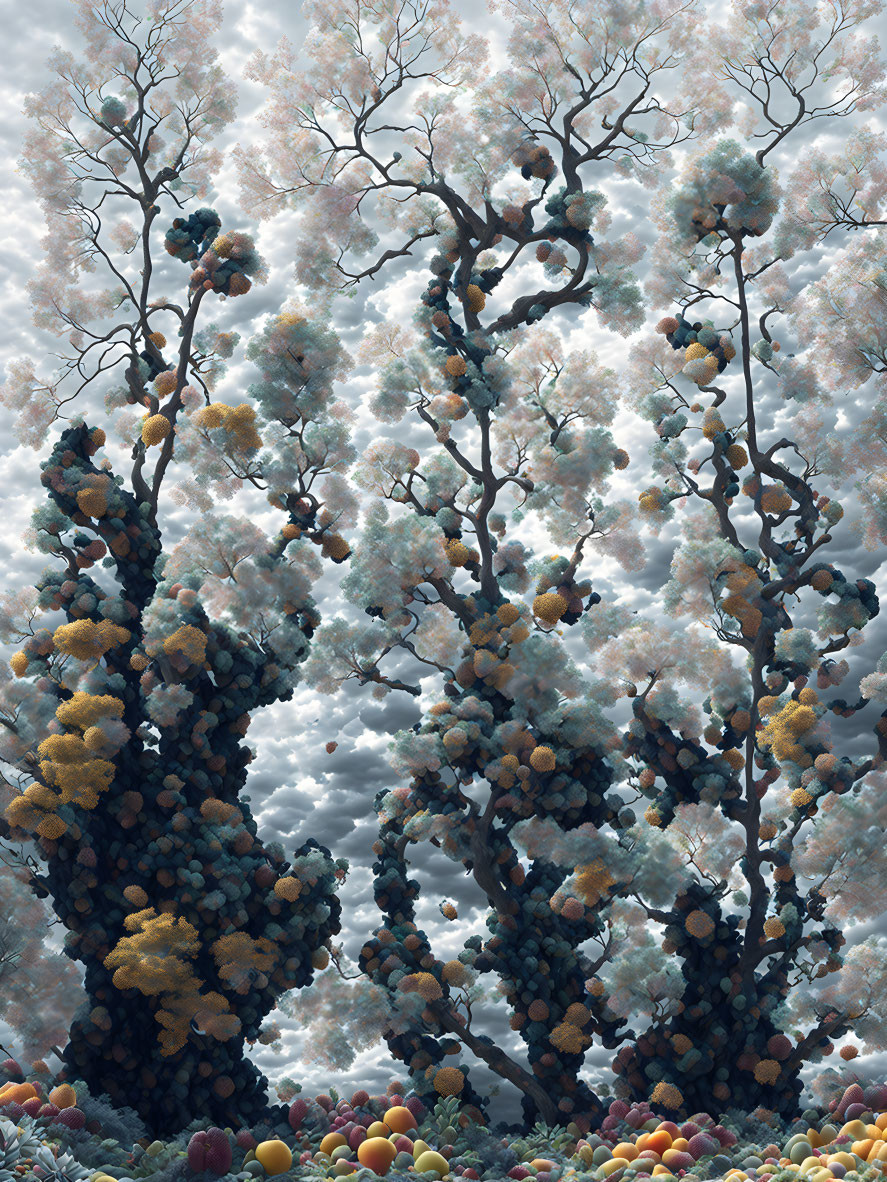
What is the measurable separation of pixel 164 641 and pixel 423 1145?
13.0 ft

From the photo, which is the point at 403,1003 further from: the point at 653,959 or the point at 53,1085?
the point at 53,1085

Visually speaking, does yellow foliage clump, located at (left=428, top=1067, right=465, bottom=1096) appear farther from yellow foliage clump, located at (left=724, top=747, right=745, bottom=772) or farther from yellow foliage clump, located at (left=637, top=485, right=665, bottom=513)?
yellow foliage clump, located at (left=637, top=485, right=665, bottom=513)

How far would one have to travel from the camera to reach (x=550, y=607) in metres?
8.93

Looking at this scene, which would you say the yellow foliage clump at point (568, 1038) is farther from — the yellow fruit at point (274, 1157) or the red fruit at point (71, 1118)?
the red fruit at point (71, 1118)

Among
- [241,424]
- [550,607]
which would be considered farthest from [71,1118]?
[241,424]

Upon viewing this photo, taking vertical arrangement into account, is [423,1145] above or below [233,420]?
below

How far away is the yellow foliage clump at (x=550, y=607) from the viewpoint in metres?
8.92

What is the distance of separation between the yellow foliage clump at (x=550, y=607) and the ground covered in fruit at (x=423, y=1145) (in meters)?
3.63

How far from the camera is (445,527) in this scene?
9219mm

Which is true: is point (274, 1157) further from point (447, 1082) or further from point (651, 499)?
point (651, 499)

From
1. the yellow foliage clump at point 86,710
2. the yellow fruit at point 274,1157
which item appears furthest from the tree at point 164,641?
the yellow fruit at point 274,1157

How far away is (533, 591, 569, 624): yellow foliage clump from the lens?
8922mm

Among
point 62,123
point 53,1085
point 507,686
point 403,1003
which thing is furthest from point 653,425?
point 53,1085

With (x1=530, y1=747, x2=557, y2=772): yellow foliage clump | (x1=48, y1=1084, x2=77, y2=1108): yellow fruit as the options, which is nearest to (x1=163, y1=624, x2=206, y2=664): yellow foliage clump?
(x1=530, y1=747, x2=557, y2=772): yellow foliage clump
